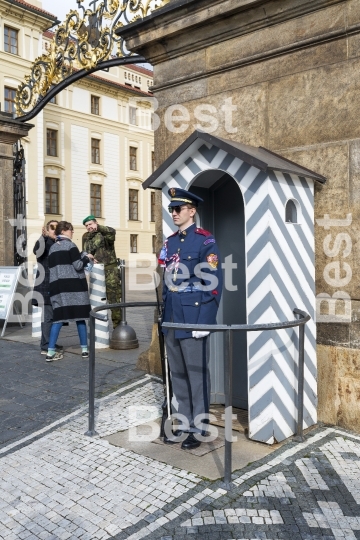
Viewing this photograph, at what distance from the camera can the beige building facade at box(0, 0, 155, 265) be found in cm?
3184

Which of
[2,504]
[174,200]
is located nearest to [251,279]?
[174,200]

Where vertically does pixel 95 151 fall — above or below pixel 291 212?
above

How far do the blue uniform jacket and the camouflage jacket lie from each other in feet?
15.5

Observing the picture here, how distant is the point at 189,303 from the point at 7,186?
7.05 metres

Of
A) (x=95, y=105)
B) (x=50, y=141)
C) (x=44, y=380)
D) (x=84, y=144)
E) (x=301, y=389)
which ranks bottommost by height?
(x=44, y=380)

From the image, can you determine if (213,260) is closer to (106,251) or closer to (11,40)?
(106,251)

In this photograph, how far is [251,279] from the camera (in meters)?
3.89

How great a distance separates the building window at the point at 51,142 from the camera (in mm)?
35128

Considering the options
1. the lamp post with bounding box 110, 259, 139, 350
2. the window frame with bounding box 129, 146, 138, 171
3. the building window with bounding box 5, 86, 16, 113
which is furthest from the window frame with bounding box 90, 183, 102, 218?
the lamp post with bounding box 110, 259, 139, 350

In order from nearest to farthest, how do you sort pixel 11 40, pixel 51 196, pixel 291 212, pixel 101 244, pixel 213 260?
pixel 213 260 < pixel 291 212 < pixel 101 244 < pixel 11 40 < pixel 51 196

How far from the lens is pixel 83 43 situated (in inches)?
299

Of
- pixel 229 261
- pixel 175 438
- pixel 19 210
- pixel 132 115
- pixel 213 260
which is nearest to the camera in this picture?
pixel 213 260

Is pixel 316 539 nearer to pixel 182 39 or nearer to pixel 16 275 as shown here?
pixel 182 39

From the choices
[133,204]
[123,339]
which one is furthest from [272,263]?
[133,204]
